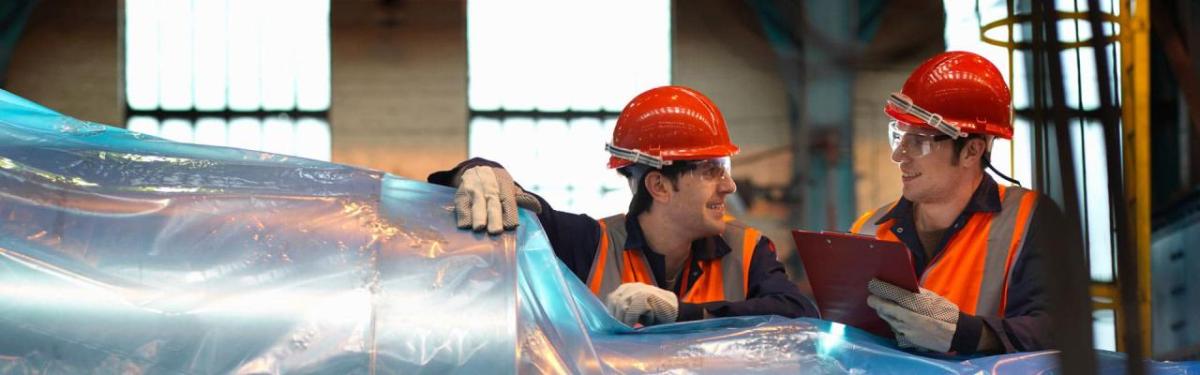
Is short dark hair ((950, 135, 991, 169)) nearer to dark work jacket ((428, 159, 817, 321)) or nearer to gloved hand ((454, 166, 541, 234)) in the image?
dark work jacket ((428, 159, 817, 321))

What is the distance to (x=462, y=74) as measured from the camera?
46.4 feet

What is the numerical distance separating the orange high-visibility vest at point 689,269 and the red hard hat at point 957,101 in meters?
0.62

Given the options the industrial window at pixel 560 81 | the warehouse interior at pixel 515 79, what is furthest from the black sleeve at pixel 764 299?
the industrial window at pixel 560 81

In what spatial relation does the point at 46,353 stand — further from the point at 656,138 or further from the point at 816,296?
the point at 656,138

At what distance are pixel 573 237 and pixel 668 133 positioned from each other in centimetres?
50

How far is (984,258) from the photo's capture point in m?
3.91

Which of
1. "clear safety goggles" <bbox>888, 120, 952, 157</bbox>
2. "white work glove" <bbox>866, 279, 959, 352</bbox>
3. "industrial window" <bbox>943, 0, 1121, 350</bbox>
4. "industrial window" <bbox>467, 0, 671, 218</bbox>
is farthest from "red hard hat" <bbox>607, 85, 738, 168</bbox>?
"industrial window" <bbox>467, 0, 671, 218</bbox>

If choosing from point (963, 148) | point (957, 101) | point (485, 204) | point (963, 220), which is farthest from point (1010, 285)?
point (485, 204)

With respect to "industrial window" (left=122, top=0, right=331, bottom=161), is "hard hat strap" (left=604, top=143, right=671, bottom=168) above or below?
→ below

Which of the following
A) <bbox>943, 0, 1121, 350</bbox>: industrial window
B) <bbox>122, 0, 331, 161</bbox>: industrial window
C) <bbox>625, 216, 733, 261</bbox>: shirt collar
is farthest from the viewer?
<bbox>122, 0, 331, 161</bbox>: industrial window

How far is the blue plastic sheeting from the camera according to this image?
2598 mm

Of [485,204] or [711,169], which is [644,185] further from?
[485,204]

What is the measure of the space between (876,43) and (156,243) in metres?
12.1

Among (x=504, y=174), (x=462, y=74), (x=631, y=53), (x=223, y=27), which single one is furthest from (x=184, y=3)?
(x=504, y=174)
